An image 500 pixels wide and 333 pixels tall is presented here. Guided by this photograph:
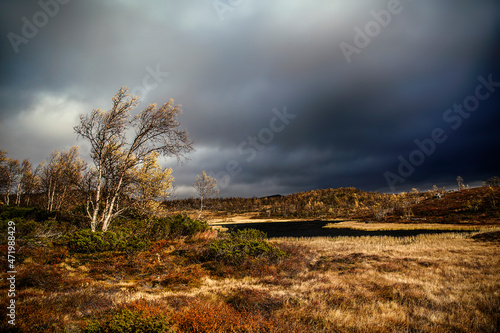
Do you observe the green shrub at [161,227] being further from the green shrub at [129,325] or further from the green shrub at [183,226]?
the green shrub at [129,325]

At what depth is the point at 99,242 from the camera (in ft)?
38.5

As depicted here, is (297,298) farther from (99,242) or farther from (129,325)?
(99,242)

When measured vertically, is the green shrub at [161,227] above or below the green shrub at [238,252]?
above

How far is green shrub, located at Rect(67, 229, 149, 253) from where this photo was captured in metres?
11.3

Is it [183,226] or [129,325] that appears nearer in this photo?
[129,325]

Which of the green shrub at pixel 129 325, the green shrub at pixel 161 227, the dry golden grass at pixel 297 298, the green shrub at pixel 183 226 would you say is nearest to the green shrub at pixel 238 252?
the dry golden grass at pixel 297 298

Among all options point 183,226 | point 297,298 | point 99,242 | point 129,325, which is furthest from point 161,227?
point 129,325

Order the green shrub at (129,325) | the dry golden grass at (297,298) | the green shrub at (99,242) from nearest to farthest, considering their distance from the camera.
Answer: the green shrub at (129,325), the dry golden grass at (297,298), the green shrub at (99,242)

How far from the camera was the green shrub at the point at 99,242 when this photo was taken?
1133 centimetres

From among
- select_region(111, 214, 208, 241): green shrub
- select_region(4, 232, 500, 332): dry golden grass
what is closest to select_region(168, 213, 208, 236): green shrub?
select_region(111, 214, 208, 241): green shrub

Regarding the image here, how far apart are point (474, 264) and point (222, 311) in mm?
16757

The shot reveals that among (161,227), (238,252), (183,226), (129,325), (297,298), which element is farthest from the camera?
(183,226)

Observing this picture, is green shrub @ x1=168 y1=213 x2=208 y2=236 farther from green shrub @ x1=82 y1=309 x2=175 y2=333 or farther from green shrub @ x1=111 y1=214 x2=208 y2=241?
green shrub @ x1=82 y1=309 x2=175 y2=333

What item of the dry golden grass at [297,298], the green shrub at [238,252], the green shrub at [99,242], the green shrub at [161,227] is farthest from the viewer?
the green shrub at [161,227]
